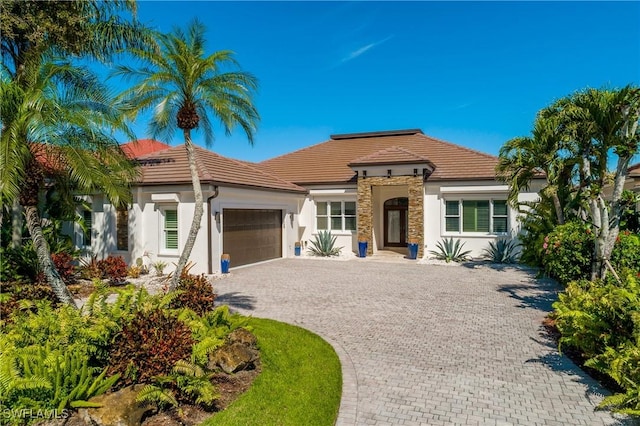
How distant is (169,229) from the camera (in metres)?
16.5

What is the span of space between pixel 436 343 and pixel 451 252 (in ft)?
40.8

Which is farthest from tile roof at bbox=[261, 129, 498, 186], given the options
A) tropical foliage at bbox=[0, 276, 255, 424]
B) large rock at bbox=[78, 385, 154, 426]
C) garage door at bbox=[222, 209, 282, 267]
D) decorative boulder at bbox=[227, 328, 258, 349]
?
large rock at bbox=[78, 385, 154, 426]

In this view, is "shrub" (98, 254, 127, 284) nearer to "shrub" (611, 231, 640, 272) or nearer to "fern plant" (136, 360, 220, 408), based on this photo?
"fern plant" (136, 360, 220, 408)

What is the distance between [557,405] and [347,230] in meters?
17.9

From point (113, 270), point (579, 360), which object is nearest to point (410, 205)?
point (113, 270)

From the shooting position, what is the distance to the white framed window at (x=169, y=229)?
16.4m

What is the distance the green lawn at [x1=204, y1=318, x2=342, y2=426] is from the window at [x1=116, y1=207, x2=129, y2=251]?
1145cm

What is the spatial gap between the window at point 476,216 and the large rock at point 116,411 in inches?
722

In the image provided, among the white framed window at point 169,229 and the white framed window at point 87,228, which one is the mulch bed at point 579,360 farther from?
the white framed window at point 87,228

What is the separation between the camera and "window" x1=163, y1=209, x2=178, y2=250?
53.9ft

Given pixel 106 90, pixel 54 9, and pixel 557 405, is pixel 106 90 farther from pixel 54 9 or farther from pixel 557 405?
pixel 557 405

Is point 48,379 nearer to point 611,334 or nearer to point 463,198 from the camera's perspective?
point 611,334

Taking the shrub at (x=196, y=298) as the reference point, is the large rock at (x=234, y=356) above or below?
below

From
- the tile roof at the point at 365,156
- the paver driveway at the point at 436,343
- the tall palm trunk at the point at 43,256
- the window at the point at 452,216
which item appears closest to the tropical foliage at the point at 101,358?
the tall palm trunk at the point at 43,256
